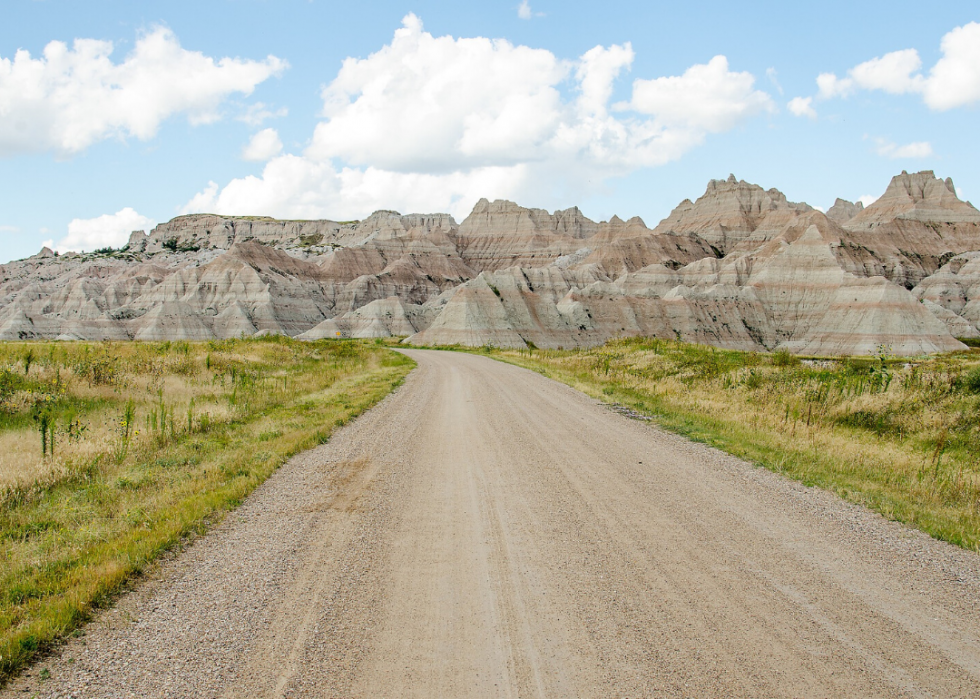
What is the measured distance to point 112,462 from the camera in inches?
385

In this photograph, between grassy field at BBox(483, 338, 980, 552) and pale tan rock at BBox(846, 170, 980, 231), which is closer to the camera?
grassy field at BBox(483, 338, 980, 552)

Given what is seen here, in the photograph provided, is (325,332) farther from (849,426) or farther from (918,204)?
(918,204)

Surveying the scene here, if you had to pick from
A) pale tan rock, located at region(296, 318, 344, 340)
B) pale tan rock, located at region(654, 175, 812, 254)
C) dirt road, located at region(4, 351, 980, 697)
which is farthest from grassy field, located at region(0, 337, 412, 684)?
pale tan rock, located at region(654, 175, 812, 254)

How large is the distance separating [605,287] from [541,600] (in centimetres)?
8793

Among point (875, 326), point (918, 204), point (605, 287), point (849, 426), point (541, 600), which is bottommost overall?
point (541, 600)

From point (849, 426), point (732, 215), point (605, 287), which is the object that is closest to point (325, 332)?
point (605, 287)

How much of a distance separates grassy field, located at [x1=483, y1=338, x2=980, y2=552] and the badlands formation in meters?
50.4

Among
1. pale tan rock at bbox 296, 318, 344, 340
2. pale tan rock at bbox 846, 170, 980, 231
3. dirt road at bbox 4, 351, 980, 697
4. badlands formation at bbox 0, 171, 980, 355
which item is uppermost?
pale tan rock at bbox 846, 170, 980, 231

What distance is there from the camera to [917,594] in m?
5.01

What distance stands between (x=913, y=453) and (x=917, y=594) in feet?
24.5

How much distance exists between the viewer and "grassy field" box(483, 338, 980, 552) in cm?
820

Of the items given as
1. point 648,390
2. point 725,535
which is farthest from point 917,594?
point 648,390

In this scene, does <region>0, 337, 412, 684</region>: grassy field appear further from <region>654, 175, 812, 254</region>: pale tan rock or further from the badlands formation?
<region>654, 175, 812, 254</region>: pale tan rock

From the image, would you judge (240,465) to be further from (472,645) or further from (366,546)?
(472,645)
